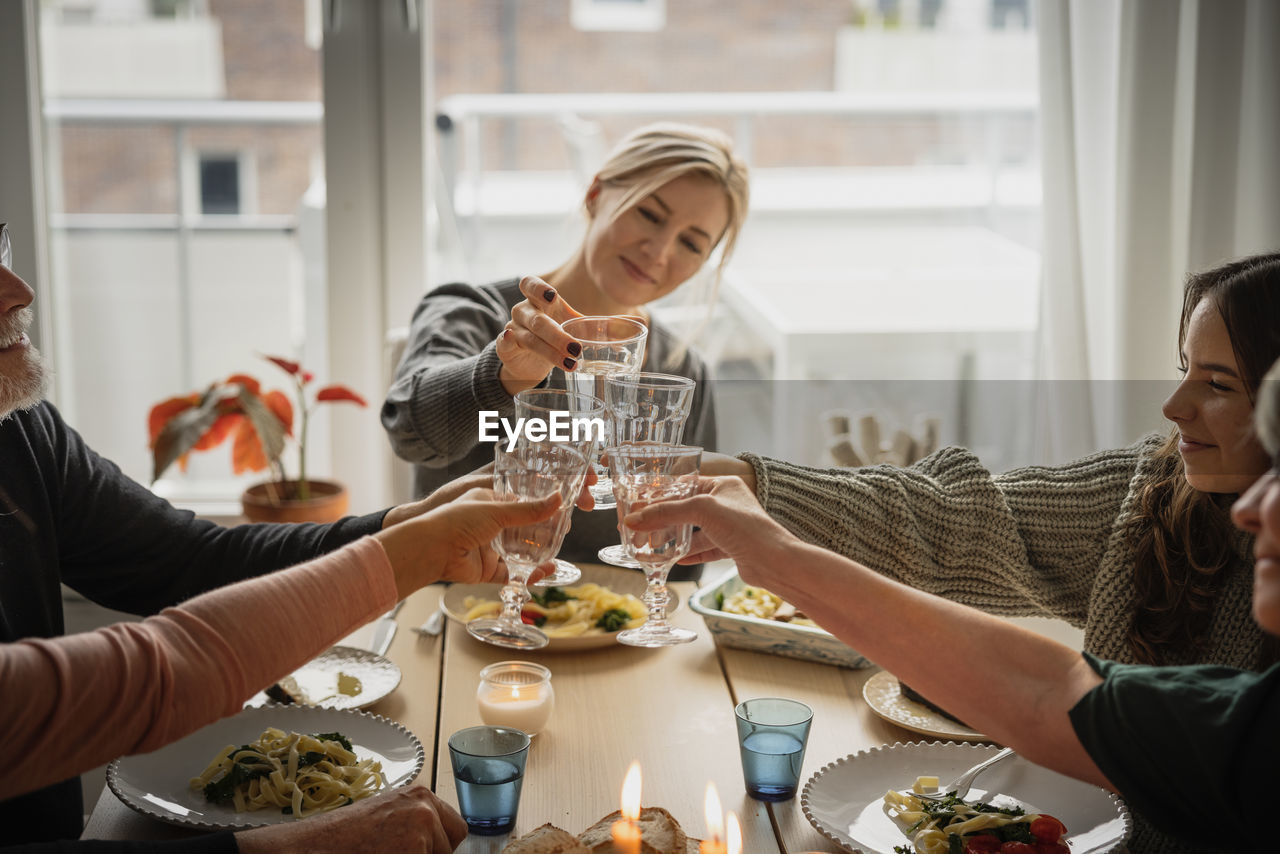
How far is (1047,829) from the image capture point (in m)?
1.31

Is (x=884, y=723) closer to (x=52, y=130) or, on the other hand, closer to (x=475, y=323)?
(x=475, y=323)


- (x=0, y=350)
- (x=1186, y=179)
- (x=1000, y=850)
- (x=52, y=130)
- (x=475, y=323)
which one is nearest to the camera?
(x=1000, y=850)

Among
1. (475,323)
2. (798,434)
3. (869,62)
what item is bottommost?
(798,434)

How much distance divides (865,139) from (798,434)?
831 millimetres

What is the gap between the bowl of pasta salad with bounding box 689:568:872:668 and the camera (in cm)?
193

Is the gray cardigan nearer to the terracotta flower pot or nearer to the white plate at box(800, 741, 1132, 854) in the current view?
the terracotta flower pot

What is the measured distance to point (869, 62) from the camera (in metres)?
3.26

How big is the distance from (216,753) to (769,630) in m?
0.86

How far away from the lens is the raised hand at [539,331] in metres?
1.67

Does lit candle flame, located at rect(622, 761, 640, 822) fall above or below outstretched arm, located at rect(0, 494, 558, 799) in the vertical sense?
below

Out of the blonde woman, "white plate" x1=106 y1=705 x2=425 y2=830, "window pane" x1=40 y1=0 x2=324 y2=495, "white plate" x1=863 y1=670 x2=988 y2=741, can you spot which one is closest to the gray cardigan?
the blonde woman

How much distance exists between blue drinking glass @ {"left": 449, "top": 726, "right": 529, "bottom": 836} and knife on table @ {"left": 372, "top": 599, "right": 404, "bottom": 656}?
0.58m

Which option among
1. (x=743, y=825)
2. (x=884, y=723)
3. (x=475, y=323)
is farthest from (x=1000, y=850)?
(x=475, y=323)

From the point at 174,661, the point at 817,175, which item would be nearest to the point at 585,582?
the point at 174,661
